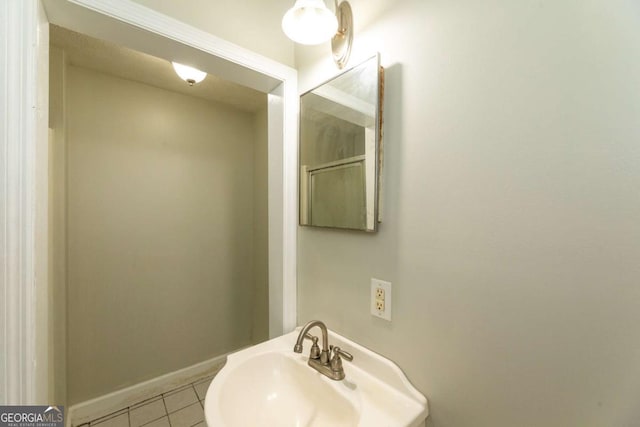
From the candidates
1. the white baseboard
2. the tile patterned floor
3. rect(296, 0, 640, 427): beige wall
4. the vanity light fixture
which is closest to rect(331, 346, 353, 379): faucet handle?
rect(296, 0, 640, 427): beige wall

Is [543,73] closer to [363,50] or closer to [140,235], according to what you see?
[363,50]

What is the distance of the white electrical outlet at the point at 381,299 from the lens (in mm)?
792

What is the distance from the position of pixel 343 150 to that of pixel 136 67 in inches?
61.4

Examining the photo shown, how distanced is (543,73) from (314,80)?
2.54 ft

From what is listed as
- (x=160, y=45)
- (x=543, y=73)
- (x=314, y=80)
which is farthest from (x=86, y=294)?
(x=543, y=73)

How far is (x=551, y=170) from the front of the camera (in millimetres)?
500

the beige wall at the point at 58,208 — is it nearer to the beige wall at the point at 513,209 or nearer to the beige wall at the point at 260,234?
the beige wall at the point at 260,234

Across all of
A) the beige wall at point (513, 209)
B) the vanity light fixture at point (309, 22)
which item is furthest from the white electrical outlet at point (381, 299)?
the vanity light fixture at point (309, 22)

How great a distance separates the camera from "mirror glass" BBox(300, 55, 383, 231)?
801 millimetres

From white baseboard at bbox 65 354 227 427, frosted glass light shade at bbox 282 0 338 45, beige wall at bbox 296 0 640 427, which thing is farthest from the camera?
white baseboard at bbox 65 354 227 427

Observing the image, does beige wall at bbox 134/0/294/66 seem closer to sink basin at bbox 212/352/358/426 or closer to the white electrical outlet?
the white electrical outlet

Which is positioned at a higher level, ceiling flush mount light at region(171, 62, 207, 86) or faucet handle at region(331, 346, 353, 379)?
ceiling flush mount light at region(171, 62, 207, 86)

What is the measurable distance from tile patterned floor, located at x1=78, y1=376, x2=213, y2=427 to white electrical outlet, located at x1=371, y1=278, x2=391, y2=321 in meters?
1.57
